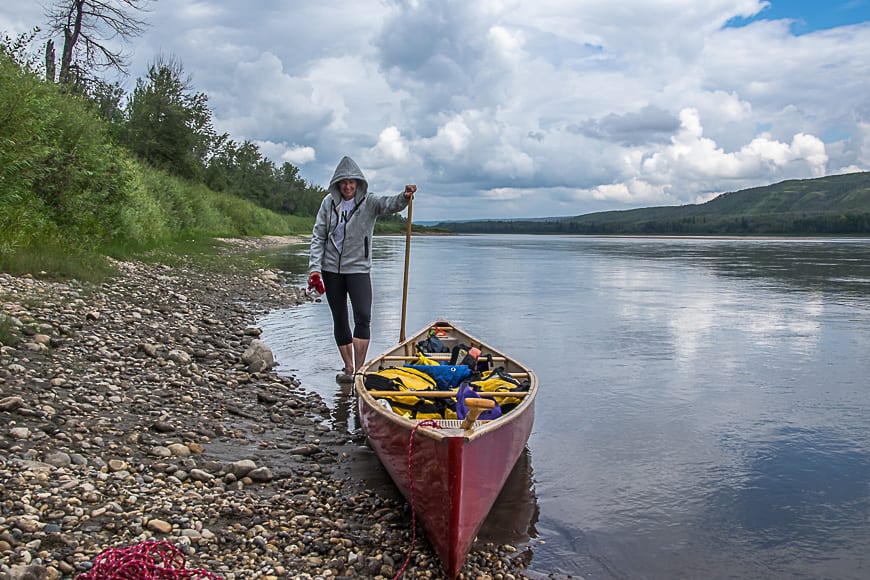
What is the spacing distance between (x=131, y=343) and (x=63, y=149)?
27.0 ft

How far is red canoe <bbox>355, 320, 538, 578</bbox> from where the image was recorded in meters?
4.38

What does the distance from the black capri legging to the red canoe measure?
2558 millimetres

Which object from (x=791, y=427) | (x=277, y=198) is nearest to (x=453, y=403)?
(x=791, y=427)

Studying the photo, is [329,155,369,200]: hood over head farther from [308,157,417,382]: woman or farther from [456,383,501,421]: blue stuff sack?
[456,383,501,421]: blue stuff sack

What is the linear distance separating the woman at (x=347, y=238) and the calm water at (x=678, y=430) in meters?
1.33

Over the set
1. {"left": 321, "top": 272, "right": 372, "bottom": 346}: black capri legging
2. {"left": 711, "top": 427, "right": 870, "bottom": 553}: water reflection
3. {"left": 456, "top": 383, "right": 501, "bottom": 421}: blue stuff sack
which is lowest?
{"left": 711, "top": 427, "right": 870, "bottom": 553}: water reflection

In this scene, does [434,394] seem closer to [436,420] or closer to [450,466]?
[436,420]

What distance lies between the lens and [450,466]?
4348 millimetres

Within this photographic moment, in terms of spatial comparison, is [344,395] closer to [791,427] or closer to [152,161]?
[791,427]

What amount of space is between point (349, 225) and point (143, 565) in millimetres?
4969

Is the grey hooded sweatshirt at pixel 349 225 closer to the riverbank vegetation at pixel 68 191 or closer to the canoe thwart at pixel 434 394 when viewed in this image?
the canoe thwart at pixel 434 394

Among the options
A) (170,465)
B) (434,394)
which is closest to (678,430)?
(434,394)

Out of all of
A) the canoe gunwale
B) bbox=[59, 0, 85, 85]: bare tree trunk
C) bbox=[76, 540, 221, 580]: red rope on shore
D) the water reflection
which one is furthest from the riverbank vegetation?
the water reflection

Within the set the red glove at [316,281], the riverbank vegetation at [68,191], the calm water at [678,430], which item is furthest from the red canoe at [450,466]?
the riverbank vegetation at [68,191]
